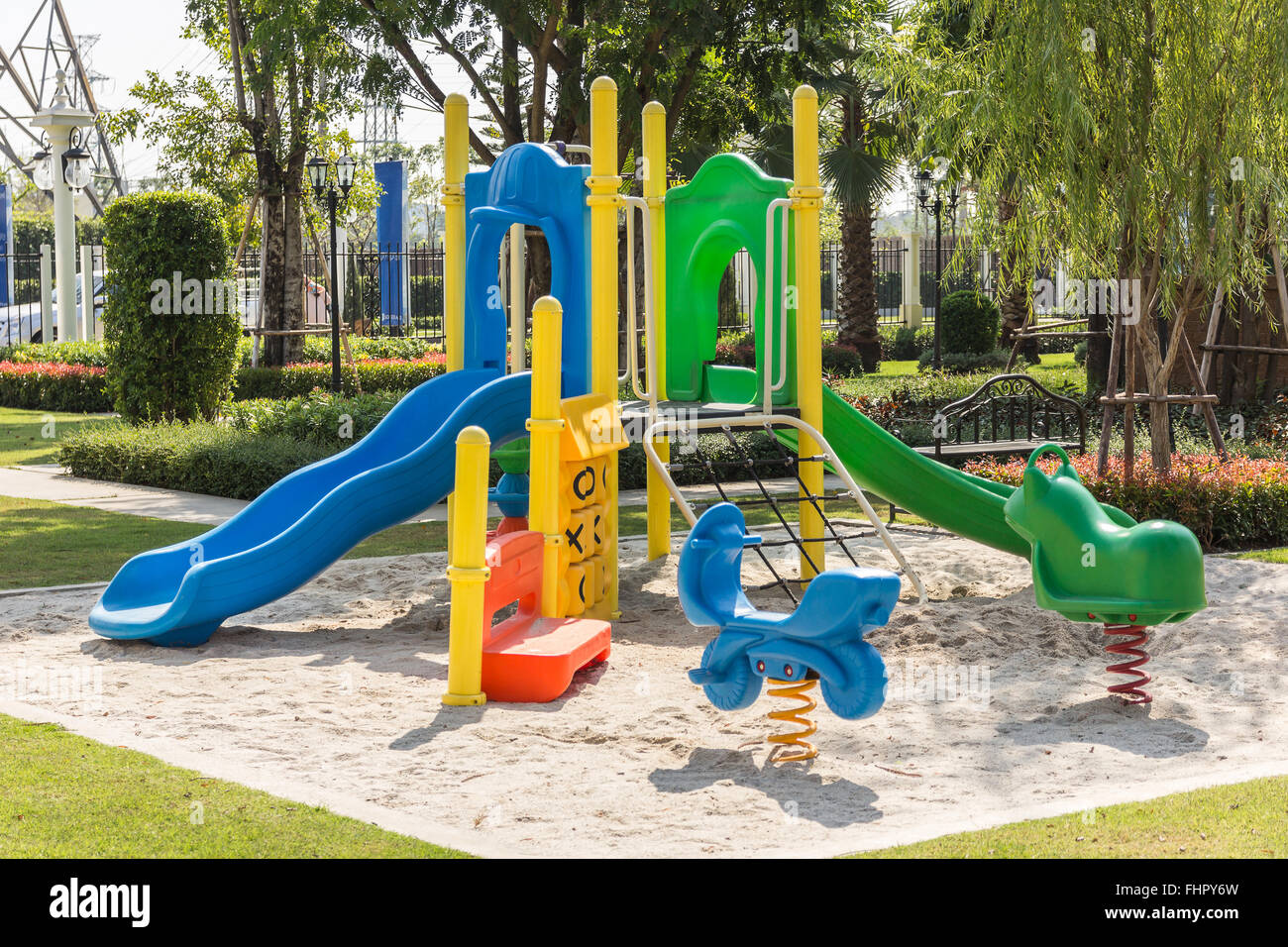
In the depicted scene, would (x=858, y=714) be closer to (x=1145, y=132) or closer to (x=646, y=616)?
(x=646, y=616)

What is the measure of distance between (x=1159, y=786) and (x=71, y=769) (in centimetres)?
399

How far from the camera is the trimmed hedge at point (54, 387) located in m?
21.8

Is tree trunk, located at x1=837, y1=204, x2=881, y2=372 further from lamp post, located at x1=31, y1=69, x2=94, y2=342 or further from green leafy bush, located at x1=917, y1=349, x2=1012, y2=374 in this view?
lamp post, located at x1=31, y1=69, x2=94, y2=342

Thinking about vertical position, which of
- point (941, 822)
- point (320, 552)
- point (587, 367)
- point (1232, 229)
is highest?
point (1232, 229)

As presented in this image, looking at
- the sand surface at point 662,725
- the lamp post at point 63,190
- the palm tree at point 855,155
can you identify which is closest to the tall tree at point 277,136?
the palm tree at point 855,155

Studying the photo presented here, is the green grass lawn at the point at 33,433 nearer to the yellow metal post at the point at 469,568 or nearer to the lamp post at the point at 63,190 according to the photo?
the lamp post at the point at 63,190

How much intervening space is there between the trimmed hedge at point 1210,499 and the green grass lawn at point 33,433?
11.6 meters

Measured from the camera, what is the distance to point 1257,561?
923 centimetres

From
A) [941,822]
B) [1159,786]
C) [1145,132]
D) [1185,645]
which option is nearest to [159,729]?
[941,822]

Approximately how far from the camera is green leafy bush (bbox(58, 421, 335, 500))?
1303cm

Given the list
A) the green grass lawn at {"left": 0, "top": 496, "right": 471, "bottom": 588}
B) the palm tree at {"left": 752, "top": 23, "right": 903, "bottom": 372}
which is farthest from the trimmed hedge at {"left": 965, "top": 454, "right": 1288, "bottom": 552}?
the palm tree at {"left": 752, "top": 23, "right": 903, "bottom": 372}

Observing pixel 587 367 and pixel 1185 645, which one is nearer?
pixel 1185 645

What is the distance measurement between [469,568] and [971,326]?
2455cm

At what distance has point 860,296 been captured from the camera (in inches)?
1052
